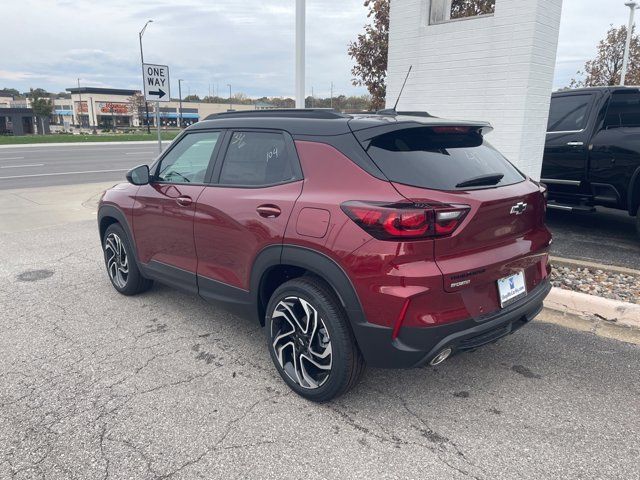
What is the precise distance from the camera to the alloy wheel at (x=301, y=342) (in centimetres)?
295

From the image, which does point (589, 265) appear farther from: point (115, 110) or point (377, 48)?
point (115, 110)

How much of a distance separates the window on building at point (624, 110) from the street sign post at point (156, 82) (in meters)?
7.71

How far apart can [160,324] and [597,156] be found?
5.85 meters

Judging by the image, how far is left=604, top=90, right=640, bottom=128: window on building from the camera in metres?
6.45

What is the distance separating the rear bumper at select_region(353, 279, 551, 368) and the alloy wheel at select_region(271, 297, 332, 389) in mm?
293

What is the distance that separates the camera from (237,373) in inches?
135

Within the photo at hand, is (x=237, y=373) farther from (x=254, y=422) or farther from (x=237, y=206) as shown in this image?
(x=237, y=206)

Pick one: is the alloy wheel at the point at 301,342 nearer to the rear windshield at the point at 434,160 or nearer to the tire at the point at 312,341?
the tire at the point at 312,341

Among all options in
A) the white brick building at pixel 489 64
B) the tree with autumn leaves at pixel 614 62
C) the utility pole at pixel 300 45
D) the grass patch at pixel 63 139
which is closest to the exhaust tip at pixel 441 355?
the white brick building at pixel 489 64

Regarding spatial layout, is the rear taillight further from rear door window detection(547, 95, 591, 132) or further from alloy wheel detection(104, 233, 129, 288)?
rear door window detection(547, 95, 591, 132)

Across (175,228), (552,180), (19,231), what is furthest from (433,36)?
(19,231)

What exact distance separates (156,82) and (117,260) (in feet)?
20.0

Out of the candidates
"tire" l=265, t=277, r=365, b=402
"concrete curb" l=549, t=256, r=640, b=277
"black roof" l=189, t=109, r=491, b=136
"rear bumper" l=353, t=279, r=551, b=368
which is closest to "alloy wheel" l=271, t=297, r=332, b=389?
"tire" l=265, t=277, r=365, b=402

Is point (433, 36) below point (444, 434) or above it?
above
